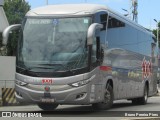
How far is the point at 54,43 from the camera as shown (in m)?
16.3

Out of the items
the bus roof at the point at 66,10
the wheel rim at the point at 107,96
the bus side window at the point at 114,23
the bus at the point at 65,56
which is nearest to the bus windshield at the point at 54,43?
the bus at the point at 65,56

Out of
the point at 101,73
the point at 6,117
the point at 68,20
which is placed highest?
the point at 68,20

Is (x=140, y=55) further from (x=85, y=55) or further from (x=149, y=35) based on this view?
(x=85, y=55)

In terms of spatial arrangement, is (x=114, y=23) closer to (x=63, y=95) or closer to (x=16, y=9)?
(x=63, y=95)

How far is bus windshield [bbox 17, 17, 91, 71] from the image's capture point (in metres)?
16.1

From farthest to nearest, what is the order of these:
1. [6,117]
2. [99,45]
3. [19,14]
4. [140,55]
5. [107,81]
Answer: [19,14] → [140,55] → [107,81] → [99,45] → [6,117]

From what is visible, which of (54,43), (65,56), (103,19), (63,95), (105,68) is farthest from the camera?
(105,68)

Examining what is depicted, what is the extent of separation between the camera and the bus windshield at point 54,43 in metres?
16.1

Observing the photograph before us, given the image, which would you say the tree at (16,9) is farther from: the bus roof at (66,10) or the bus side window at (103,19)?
the bus roof at (66,10)

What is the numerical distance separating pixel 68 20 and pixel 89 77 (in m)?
2.05

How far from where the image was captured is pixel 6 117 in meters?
15.7

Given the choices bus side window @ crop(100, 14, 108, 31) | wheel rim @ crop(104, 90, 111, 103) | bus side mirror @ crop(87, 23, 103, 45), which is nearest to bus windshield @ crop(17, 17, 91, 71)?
bus side mirror @ crop(87, 23, 103, 45)

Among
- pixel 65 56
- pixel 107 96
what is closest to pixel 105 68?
pixel 107 96

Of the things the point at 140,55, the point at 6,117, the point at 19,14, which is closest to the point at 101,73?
the point at 6,117
